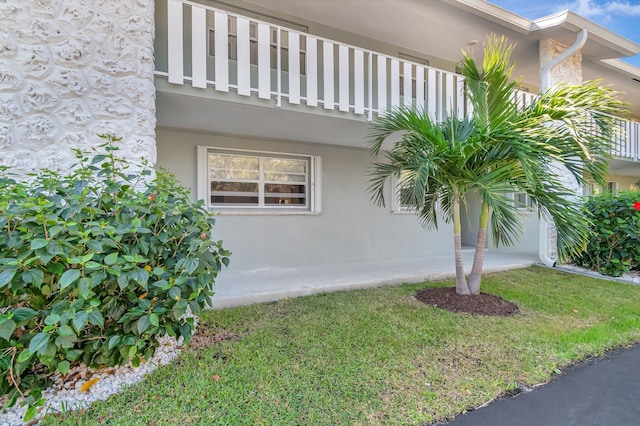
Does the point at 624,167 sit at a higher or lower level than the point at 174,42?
lower

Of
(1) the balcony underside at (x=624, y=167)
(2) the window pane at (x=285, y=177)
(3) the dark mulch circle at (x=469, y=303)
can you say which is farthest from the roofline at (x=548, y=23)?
(3) the dark mulch circle at (x=469, y=303)

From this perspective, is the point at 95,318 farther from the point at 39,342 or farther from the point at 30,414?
the point at 30,414

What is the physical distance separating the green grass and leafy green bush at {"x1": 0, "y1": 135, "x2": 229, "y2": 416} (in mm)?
447

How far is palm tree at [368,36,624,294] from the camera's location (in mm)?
4031

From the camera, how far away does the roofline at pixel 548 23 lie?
19.9 feet

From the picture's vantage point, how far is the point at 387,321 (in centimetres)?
409

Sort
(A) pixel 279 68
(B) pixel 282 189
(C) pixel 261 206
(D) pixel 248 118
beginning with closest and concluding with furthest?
(A) pixel 279 68, (D) pixel 248 118, (C) pixel 261 206, (B) pixel 282 189

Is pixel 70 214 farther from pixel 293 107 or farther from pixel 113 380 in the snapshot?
pixel 293 107

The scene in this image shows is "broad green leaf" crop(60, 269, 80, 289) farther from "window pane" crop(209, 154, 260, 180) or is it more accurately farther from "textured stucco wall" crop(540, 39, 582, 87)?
"textured stucco wall" crop(540, 39, 582, 87)

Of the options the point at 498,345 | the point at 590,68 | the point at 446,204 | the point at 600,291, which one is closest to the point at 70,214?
the point at 498,345

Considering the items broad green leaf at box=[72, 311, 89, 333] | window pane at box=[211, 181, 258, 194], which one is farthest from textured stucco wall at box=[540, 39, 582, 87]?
broad green leaf at box=[72, 311, 89, 333]

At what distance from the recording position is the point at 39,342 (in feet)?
6.94

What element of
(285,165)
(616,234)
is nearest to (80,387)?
(285,165)

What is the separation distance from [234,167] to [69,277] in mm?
4605
